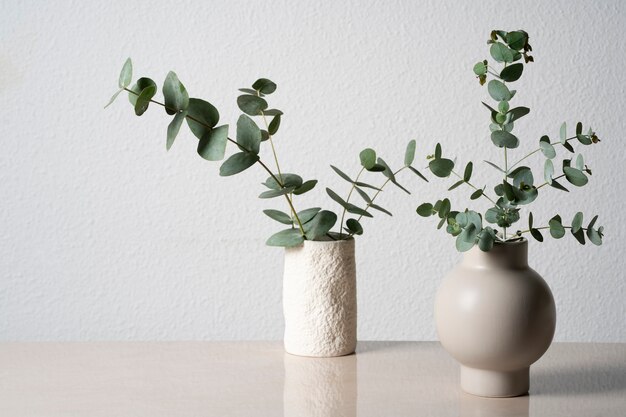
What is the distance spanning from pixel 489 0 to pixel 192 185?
82 centimetres

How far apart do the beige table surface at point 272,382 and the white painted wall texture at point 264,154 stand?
0.79 metres

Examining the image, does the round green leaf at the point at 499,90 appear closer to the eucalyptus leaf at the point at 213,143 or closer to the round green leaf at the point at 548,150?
the round green leaf at the point at 548,150

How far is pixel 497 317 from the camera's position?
80 cm

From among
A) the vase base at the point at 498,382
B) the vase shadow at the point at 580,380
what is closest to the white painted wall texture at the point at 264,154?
the vase shadow at the point at 580,380

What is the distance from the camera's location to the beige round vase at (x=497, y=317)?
80 cm

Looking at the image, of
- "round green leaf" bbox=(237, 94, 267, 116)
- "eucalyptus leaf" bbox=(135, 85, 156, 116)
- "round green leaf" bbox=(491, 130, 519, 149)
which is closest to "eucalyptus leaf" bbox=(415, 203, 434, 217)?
"round green leaf" bbox=(491, 130, 519, 149)

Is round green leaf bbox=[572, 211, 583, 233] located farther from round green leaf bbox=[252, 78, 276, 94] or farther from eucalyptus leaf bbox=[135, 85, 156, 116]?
eucalyptus leaf bbox=[135, 85, 156, 116]

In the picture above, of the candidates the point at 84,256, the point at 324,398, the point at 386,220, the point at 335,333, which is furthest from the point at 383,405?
the point at 84,256

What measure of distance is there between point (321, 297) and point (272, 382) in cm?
13

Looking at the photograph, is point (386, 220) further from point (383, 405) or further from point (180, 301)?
point (383, 405)

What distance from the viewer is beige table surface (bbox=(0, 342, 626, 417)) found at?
32.1 inches

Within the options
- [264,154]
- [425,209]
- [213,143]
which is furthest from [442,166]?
[264,154]

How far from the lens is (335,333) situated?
1.01m

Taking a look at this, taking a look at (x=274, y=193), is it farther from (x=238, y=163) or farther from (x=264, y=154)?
(x=264, y=154)
